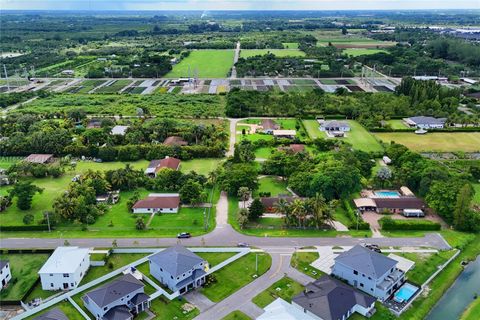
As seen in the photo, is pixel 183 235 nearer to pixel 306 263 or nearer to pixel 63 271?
pixel 63 271

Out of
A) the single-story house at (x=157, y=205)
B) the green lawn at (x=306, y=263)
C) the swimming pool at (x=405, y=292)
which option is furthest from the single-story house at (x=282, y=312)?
the single-story house at (x=157, y=205)

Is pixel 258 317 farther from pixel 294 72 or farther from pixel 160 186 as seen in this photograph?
pixel 294 72

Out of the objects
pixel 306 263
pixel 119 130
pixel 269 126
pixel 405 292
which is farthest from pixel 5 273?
pixel 269 126

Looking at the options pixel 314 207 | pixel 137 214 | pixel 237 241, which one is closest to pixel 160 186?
pixel 137 214

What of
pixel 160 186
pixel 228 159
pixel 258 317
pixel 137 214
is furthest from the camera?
pixel 228 159

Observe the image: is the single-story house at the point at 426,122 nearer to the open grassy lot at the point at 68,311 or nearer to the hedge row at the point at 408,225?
the hedge row at the point at 408,225

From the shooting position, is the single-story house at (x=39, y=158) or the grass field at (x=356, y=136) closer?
the single-story house at (x=39, y=158)
